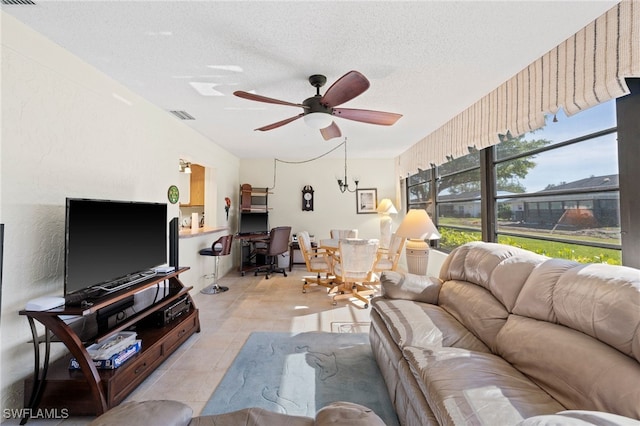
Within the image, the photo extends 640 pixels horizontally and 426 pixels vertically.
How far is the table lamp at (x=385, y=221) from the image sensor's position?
571cm

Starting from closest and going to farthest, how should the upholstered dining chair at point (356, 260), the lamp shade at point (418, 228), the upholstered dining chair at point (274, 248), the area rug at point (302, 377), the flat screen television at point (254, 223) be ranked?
1. the area rug at point (302, 377)
2. the lamp shade at point (418, 228)
3. the upholstered dining chair at point (356, 260)
4. the upholstered dining chair at point (274, 248)
5. the flat screen television at point (254, 223)

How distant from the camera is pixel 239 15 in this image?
1.61 meters

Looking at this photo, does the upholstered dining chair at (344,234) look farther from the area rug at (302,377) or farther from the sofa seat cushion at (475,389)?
the sofa seat cushion at (475,389)

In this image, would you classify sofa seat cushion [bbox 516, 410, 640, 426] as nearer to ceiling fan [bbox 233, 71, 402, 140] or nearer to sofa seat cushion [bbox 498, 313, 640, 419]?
sofa seat cushion [bbox 498, 313, 640, 419]

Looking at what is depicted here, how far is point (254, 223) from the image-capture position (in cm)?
577

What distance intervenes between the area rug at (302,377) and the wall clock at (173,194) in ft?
6.69

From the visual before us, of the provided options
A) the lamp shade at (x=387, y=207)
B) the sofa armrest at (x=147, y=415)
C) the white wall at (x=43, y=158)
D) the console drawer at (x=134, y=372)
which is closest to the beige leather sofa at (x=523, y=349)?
the sofa armrest at (x=147, y=415)

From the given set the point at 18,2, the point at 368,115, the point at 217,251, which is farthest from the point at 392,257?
the point at 18,2

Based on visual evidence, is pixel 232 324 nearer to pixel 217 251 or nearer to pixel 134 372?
pixel 134 372

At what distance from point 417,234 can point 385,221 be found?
275cm

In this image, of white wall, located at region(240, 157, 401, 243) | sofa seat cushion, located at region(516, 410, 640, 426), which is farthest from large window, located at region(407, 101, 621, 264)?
white wall, located at region(240, 157, 401, 243)

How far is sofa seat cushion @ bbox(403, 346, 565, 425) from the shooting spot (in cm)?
101

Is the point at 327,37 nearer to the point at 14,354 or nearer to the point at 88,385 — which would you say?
the point at 88,385

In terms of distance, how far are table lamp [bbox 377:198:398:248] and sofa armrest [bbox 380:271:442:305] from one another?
10.8 feet
